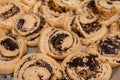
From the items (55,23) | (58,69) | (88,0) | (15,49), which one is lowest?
(58,69)

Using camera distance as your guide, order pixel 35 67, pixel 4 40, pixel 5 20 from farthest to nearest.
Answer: pixel 5 20, pixel 4 40, pixel 35 67

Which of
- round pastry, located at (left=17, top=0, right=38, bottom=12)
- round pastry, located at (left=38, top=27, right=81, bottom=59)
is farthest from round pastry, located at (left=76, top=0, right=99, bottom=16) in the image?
round pastry, located at (left=17, top=0, right=38, bottom=12)

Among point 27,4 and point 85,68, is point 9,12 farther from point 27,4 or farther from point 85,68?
point 85,68

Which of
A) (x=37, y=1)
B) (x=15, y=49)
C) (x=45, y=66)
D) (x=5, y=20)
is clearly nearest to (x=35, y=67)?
(x=45, y=66)

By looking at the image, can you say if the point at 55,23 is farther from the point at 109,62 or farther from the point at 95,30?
the point at 109,62

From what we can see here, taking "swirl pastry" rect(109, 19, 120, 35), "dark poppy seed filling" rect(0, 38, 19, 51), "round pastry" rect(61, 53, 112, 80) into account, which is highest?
"swirl pastry" rect(109, 19, 120, 35)

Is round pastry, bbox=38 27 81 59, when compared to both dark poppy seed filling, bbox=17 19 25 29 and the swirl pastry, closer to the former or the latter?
dark poppy seed filling, bbox=17 19 25 29

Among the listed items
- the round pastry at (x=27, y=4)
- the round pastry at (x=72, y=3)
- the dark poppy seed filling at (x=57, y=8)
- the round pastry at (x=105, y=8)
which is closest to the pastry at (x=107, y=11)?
the round pastry at (x=105, y=8)

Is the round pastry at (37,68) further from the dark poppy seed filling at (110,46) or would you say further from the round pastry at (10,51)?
the dark poppy seed filling at (110,46)
